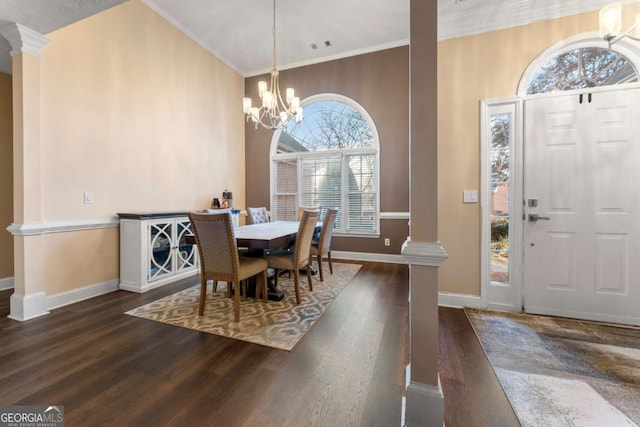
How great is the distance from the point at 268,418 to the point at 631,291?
10.6 feet

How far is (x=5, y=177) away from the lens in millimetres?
3395

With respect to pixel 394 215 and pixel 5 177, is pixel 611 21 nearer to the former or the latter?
pixel 394 215

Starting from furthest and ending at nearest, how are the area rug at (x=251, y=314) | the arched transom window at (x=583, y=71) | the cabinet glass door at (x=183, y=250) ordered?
1. the cabinet glass door at (x=183, y=250)
2. the arched transom window at (x=583, y=71)
3. the area rug at (x=251, y=314)

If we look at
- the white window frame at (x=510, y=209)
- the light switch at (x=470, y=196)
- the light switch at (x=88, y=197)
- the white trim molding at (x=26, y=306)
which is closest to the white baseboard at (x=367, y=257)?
the white window frame at (x=510, y=209)

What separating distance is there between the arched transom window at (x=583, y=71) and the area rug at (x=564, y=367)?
2212mm

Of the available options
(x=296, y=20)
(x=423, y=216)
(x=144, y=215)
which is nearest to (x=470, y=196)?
(x=423, y=216)

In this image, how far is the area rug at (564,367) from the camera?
137cm

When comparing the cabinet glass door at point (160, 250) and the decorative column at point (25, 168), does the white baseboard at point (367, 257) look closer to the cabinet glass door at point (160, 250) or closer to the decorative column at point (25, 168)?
the cabinet glass door at point (160, 250)

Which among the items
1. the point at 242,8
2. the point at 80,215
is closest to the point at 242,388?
the point at 80,215

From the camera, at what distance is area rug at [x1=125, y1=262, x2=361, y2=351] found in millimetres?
2148

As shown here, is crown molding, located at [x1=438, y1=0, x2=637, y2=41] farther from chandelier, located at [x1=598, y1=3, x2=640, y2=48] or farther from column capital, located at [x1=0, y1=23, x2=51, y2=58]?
column capital, located at [x1=0, y1=23, x2=51, y2=58]

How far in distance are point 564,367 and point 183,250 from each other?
4125 millimetres

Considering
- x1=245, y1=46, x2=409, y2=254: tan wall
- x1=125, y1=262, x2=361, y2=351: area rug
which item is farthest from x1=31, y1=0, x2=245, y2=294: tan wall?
x1=245, y1=46, x2=409, y2=254: tan wall

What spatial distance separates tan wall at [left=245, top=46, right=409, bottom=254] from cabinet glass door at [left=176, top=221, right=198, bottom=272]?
252 centimetres
